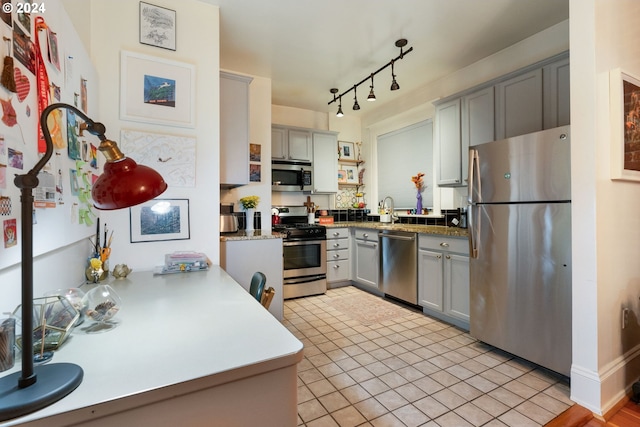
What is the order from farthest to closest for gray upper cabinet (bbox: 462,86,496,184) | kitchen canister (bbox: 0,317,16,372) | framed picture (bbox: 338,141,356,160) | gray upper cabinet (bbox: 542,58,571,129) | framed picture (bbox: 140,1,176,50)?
framed picture (bbox: 338,141,356,160) → gray upper cabinet (bbox: 462,86,496,184) → gray upper cabinet (bbox: 542,58,571,129) → framed picture (bbox: 140,1,176,50) → kitchen canister (bbox: 0,317,16,372)

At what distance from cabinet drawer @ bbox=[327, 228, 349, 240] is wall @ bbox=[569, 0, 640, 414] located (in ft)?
8.79

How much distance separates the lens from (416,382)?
1.89 meters

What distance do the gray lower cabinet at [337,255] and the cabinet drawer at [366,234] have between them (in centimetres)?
15

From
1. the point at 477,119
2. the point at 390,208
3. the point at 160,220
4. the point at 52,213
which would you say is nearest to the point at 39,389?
the point at 52,213

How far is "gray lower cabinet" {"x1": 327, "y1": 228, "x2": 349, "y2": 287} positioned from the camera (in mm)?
4055

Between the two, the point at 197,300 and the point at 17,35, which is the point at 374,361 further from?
the point at 17,35

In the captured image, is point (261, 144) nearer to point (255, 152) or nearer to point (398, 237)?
point (255, 152)

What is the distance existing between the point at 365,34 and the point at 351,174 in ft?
8.13

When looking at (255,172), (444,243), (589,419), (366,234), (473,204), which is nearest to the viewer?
(589,419)

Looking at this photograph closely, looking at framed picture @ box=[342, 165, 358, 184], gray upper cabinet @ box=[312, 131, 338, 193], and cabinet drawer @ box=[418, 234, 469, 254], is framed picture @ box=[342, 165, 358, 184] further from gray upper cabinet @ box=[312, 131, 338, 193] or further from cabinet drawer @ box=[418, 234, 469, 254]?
cabinet drawer @ box=[418, 234, 469, 254]

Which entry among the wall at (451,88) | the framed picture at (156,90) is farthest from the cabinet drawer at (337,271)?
the framed picture at (156,90)

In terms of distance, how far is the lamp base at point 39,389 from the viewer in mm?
523

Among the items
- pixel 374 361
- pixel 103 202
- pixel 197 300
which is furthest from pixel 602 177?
pixel 103 202

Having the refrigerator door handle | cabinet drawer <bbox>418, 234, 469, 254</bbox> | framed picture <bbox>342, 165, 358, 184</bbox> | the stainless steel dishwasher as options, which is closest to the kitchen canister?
the refrigerator door handle
